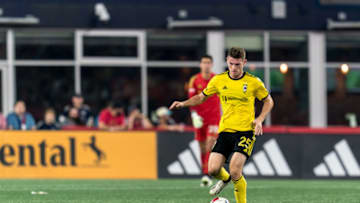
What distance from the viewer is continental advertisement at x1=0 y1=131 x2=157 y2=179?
1672cm

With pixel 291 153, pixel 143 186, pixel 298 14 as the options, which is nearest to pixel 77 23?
pixel 298 14

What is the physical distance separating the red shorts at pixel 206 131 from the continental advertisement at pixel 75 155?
3.03 metres

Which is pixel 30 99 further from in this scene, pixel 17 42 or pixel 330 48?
pixel 330 48

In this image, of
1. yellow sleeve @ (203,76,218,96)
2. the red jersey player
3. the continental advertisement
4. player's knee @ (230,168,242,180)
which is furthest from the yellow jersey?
the continental advertisement

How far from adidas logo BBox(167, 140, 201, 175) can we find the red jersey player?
2611mm

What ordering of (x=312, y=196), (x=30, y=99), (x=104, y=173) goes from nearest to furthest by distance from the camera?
(x=312, y=196) → (x=104, y=173) → (x=30, y=99)

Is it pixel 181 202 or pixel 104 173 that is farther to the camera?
pixel 104 173

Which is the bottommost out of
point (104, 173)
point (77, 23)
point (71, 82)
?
point (104, 173)

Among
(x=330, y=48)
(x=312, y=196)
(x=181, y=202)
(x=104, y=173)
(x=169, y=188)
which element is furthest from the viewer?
(x=330, y=48)

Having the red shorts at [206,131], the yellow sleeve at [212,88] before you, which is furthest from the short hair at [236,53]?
the red shorts at [206,131]

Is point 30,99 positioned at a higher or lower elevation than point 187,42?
lower

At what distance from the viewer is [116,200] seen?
37.5ft

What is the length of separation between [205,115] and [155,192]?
1.94 m

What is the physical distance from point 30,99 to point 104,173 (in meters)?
6.44
